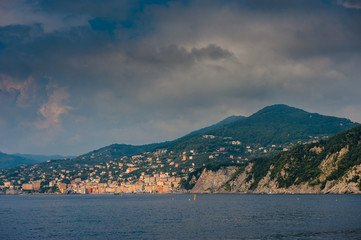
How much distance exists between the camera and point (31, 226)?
3605 inches

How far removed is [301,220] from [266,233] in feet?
73.5

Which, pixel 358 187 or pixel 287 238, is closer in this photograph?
pixel 287 238

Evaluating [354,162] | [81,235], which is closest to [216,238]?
[81,235]

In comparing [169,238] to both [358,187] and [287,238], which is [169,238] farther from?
[358,187]

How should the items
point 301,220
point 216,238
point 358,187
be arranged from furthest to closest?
1. point 358,187
2. point 301,220
3. point 216,238

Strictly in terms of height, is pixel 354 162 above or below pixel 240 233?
above

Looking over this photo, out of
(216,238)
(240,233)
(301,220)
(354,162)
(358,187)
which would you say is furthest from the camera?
(354,162)

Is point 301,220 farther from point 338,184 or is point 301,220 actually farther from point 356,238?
point 338,184

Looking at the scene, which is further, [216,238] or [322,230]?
[322,230]

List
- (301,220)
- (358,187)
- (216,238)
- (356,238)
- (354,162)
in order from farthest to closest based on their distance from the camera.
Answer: (354,162) < (358,187) < (301,220) < (216,238) < (356,238)

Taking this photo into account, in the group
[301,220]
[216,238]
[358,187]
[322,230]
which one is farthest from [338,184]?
[216,238]

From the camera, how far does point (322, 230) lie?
230 ft

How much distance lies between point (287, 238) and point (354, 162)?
151299 millimetres

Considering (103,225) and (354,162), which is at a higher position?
(354,162)
